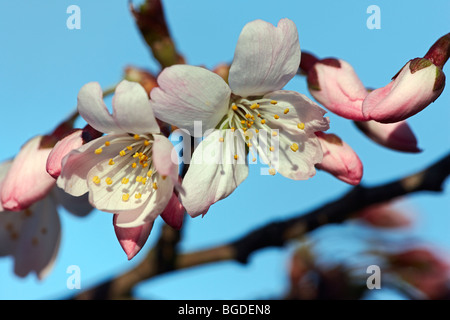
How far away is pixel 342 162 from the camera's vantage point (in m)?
1.06

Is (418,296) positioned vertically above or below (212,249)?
below

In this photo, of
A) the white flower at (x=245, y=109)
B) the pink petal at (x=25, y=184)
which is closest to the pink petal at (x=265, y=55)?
the white flower at (x=245, y=109)

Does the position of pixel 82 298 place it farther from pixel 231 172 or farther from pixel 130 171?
pixel 231 172

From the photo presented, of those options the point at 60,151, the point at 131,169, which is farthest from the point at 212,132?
the point at 60,151

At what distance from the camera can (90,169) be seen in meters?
1.03

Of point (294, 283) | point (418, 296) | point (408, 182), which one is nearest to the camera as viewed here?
point (408, 182)

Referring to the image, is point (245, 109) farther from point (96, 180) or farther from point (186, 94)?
point (96, 180)

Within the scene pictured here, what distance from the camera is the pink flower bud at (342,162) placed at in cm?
106

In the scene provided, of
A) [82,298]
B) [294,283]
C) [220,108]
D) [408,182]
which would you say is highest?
[220,108]

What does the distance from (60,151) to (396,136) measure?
0.71 metres

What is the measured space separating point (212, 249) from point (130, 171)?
1.63 ft

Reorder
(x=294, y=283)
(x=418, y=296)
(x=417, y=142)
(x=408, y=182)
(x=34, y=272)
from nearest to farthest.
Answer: (x=417, y=142) → (x=408, y=182) → (x=34, y=272) → (x=418, y=296) → (x=294, y=283)

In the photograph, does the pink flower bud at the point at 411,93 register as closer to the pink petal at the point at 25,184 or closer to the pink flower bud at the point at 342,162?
the pink flower bud at the point at 342,162
